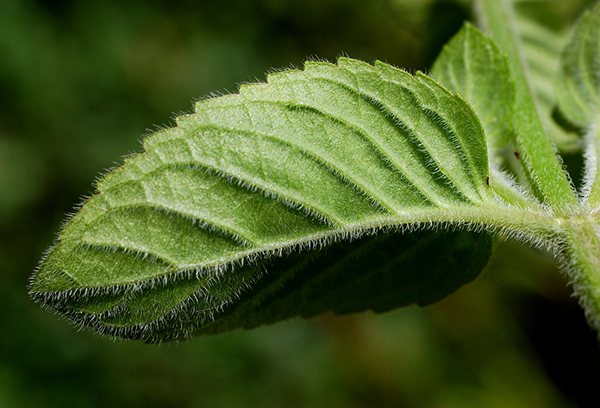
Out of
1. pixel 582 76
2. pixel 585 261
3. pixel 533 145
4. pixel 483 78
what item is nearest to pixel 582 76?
pixel 582 76

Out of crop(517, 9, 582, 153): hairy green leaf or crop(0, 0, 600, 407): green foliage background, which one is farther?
crop(0, 0, 600, 407): green foliage background

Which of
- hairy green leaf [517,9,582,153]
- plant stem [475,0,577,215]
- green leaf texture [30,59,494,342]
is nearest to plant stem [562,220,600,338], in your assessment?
plant stem [475,0,577,215]

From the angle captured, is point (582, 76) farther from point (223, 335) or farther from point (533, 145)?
point (223, 335)

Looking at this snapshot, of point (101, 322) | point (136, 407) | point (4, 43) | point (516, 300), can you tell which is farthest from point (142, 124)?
point (516, 300)

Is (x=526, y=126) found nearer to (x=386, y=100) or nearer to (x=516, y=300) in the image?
(x=386, y=100)

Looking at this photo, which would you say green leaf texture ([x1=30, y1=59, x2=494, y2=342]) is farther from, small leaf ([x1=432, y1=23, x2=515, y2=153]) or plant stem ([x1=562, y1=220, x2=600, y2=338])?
small leaf ([x1=432, y1=23, x2=515, y2=153])

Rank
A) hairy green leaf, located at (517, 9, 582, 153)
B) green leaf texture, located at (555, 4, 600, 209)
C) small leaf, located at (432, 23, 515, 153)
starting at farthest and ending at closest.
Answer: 1. hairy green leaf, located at (517, 9, 582, 153)
2. green leaf texture, located at (555, 4, 600, 209)
3. small leaf, located at (432, 23, 515, 153)

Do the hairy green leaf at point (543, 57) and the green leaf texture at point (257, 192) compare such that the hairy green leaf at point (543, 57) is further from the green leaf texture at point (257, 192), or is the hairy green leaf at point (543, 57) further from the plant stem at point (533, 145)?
the green leaf texture at point (257, 192)
